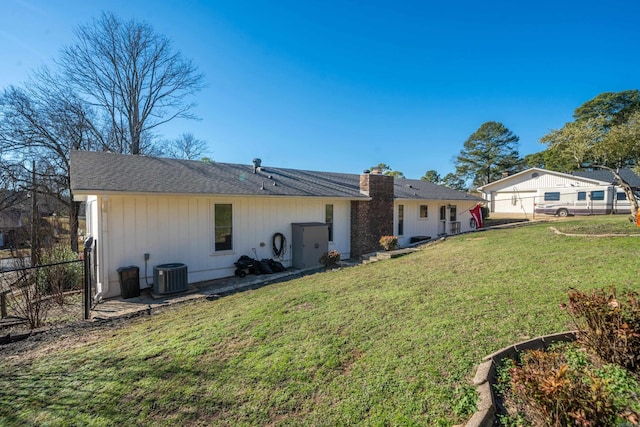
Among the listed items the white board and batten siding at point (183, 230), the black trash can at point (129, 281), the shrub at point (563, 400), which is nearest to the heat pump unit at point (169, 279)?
the black trash can at point (129, 281)

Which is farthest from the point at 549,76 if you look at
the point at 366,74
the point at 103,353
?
the point at 103,353

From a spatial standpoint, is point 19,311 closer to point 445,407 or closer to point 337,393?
point 337,393

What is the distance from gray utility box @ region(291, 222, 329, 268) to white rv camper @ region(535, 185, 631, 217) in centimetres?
2216

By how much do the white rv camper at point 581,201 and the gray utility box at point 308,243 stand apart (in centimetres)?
2216

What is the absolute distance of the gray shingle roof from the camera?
8344mm

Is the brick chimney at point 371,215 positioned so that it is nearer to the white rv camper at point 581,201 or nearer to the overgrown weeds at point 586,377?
the overgrown weeds at point 586,377

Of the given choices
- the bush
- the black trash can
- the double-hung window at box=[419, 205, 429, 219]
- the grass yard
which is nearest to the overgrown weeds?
the grass yard

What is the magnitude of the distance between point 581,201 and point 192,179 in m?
27.6

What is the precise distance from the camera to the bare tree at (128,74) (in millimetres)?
19797

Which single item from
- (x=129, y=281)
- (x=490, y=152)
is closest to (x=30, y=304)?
(x=129, y=281)

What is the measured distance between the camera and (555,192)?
24172 mm

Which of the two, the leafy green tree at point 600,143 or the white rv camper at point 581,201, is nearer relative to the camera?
the leafy green tree at point 600,143

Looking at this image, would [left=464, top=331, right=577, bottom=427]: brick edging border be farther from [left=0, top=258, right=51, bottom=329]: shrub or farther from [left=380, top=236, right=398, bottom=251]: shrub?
[left=380, top=236, right=398, bottom=251]: shrub

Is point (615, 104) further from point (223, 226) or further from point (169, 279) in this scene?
point (169, 279)
